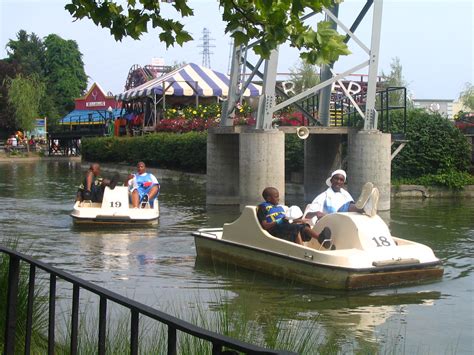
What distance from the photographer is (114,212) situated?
18.4m

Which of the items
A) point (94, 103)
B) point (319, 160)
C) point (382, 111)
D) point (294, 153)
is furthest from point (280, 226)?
point (94, 103)

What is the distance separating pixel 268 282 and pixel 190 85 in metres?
37.7

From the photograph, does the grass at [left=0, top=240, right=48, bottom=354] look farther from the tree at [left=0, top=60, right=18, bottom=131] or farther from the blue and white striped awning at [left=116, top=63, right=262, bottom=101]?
the tree at [left=0, top=60, right=18, bottom=131]

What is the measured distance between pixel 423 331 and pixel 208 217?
41.6ft

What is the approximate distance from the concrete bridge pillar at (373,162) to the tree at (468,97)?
57572 mm

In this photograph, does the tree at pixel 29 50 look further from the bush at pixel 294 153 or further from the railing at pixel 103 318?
the railing at pixel 103 318

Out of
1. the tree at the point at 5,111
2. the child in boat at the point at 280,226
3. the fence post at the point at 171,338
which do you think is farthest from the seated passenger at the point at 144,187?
the tree at the point at 5,111

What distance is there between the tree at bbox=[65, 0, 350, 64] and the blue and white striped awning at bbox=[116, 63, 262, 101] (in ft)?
131

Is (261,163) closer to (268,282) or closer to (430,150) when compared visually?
(430,150)

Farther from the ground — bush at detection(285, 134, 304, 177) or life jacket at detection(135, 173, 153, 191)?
bush at detection(285, 134, 304, 177)

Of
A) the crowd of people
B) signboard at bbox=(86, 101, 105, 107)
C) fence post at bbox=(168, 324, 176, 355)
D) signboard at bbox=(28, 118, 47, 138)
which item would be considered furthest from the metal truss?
signboard at bbox=(86, 101, 105, 107)

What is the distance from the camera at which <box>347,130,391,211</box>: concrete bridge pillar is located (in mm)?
22625

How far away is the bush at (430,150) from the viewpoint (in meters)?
27.1

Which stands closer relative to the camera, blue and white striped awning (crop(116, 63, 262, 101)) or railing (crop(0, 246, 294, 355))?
railing (crop(0, 246, 294, 355))
